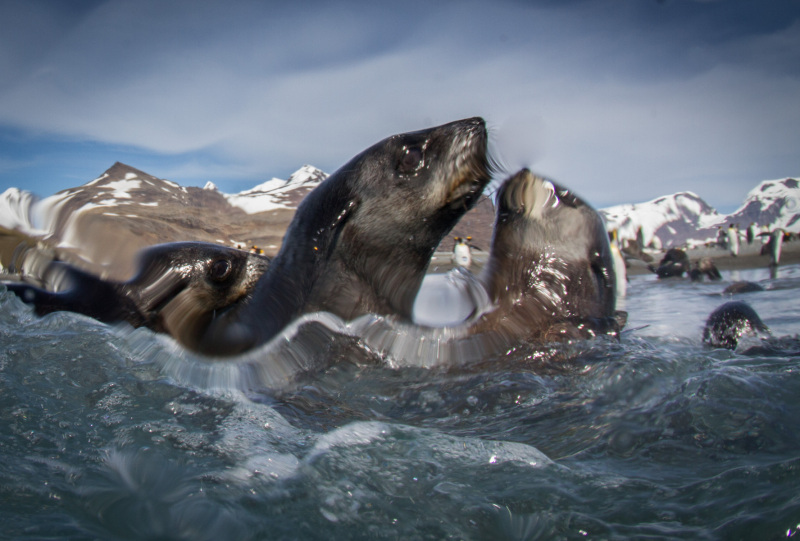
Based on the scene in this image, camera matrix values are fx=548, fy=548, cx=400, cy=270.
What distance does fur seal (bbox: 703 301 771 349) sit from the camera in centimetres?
386

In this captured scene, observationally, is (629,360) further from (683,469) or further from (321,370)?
→ (321,370)

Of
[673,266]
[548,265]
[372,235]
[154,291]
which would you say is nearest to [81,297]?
[154,291]

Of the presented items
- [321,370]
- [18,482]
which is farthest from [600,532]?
[321,370]

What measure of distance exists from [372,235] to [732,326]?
9.66ft

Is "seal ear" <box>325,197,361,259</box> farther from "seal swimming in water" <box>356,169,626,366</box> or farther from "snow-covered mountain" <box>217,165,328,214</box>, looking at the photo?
"snow-covered mountain" <box>217,165,328,214</box>

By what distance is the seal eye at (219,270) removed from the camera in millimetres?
3105

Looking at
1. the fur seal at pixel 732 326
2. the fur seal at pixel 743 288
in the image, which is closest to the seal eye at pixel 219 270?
the fur seal at pixel 732 326

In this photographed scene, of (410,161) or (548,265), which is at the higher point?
(410,161)

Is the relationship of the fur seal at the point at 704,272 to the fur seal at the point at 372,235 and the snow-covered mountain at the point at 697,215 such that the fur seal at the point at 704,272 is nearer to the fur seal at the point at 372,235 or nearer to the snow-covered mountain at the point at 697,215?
the fur seal at the point at 372,235

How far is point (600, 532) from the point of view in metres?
1.10

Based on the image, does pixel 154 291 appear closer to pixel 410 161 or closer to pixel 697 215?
pixel 410 161

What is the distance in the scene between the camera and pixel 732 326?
395cm

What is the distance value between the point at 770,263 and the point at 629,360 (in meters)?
22.3

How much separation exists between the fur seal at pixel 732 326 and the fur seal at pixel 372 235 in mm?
2510
